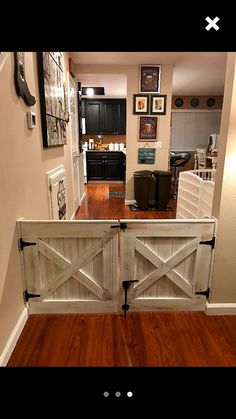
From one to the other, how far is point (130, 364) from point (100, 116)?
7155mm

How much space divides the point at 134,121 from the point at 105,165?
277cm

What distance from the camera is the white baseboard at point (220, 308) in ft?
6.63

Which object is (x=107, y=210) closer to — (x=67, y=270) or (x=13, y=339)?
(x=67, y=270)

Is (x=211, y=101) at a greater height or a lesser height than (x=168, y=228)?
greater

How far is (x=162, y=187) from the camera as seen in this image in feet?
15.6

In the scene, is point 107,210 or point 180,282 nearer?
point 180,282

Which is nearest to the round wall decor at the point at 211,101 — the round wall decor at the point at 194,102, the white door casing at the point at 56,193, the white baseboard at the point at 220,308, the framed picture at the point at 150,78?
the round wall decor at the point at 194,102

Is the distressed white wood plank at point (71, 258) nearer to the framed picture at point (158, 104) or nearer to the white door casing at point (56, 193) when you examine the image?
the white door casing at point (56, 193)

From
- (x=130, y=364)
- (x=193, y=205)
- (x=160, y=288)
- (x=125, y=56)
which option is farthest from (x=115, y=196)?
(x=130, y=364)

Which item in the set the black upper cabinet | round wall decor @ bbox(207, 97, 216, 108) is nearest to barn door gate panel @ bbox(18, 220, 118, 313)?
the black upper cabinet

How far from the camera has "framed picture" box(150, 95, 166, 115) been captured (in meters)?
4.69

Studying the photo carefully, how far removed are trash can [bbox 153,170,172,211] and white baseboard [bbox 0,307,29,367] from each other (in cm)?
332
